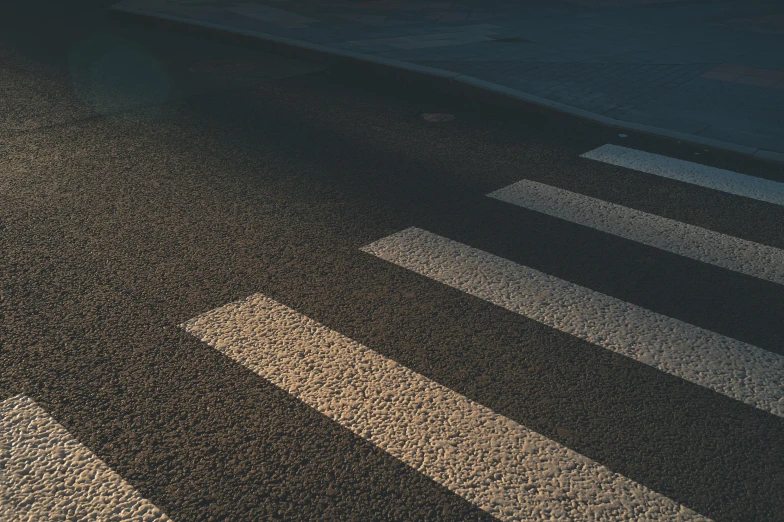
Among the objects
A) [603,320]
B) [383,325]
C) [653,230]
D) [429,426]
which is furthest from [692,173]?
[429,426]

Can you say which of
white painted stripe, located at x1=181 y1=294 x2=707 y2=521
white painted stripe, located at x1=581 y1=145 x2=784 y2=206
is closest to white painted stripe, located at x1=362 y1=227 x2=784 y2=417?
white painted stripe, located at x1=181 y1=294 x2=707 y2=521

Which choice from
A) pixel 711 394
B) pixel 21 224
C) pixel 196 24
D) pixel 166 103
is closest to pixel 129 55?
pixel 196 24

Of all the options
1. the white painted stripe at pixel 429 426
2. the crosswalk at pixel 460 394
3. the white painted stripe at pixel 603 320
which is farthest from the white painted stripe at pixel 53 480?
the white painted stripe at pixel 603 320

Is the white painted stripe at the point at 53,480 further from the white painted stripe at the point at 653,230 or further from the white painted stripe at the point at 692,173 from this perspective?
the white painted stripe at the point at 692,173

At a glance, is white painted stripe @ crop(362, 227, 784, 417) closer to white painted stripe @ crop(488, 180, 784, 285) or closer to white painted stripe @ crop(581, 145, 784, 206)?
white painted stripe @ crop(488, 180, 784, 285)

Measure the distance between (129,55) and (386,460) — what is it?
28.2 feet

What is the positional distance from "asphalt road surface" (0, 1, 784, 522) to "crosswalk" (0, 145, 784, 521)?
12mm

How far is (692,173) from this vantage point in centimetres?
601

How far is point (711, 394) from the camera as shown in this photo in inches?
128

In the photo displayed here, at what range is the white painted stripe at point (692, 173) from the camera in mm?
5648

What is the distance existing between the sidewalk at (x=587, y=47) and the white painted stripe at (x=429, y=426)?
4.50 metres

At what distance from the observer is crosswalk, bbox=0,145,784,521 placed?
265cm

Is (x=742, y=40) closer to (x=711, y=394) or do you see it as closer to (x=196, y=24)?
(x=196, y=24)

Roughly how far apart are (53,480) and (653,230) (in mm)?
3817
